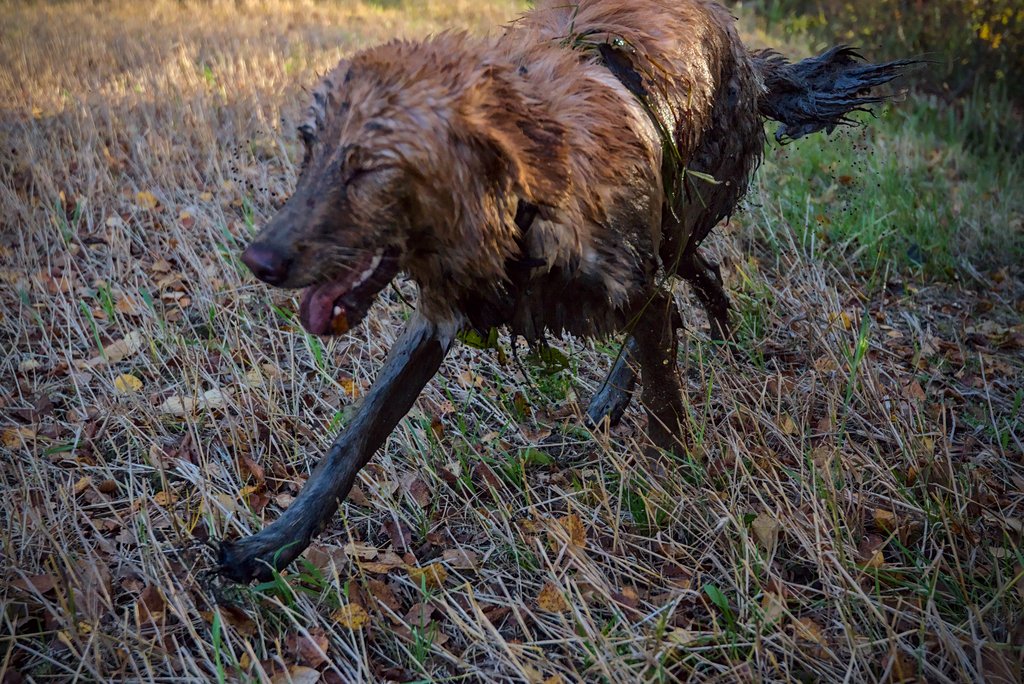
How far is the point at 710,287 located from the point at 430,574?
1.77 m

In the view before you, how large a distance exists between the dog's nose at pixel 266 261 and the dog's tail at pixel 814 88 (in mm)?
2359

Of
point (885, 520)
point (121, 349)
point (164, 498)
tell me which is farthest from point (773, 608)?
point (121, 349)

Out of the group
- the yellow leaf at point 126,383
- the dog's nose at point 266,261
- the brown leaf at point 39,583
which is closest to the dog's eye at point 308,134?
the dog's nose at point 266,261

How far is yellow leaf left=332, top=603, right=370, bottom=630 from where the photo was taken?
231cm

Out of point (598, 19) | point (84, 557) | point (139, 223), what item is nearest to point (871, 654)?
point (598, 19)

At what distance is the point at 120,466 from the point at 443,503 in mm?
1239

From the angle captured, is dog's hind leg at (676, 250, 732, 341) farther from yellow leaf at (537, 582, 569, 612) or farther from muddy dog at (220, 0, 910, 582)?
yellow leaf at (537, 582, 569, 612)

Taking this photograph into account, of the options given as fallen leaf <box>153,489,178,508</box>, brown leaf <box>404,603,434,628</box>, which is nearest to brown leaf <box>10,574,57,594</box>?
fallen leaf <box>153,489,178,508</box>

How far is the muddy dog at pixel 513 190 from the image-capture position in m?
1.82

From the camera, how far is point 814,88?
343cm

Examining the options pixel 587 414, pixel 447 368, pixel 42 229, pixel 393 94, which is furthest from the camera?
pixel 42 229

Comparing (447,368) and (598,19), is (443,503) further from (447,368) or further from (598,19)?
(598,19)

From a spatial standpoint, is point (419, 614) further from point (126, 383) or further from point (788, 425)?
point (126, 383)

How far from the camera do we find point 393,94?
182cm
